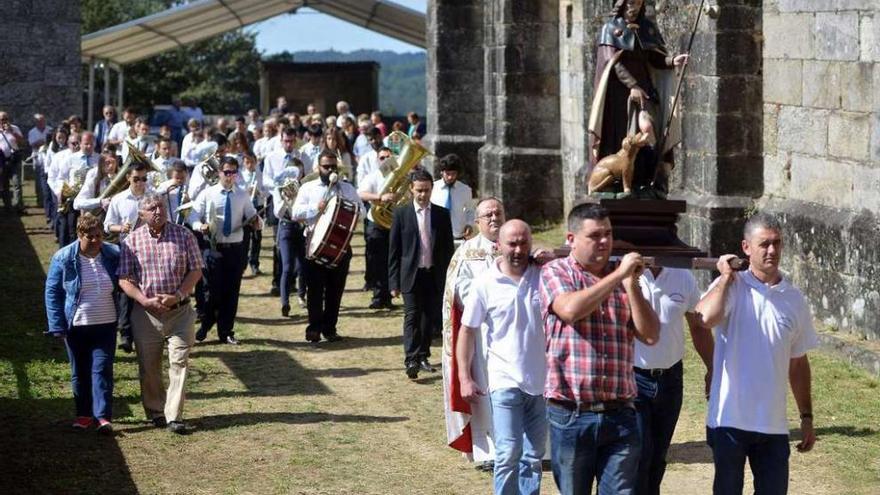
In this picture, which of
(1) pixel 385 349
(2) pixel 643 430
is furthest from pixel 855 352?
(2) pixel 643 430

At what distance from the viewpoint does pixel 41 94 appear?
31562 mm

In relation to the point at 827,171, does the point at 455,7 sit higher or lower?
higher

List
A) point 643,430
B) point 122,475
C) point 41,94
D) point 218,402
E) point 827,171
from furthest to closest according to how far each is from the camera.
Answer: point 41,94
point 827,171
point 218,402
point 122,475
point 643,430

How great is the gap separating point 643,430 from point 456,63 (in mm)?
20056

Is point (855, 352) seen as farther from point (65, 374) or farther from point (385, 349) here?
point (65, 374)

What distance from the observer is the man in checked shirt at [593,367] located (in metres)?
6.90

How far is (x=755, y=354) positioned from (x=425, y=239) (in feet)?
20.4

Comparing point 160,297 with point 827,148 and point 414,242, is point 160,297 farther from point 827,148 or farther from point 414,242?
point 827,148

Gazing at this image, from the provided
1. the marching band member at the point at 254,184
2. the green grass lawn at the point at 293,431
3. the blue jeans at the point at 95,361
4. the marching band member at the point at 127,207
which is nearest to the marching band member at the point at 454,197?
the green grass lawn at the point at 293,431

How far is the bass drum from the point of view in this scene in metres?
14.6

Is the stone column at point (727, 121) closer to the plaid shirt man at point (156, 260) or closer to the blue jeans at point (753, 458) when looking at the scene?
the plaid shirt man at point (156, 260)

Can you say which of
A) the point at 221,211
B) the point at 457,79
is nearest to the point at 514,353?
the point at 221,211

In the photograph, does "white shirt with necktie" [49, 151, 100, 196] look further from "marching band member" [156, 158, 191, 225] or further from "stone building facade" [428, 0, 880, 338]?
"stone building facade" [428, 0, 880, 338]

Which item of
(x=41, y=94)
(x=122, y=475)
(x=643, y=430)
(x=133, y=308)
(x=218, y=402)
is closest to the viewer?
(x=643, y=430)
